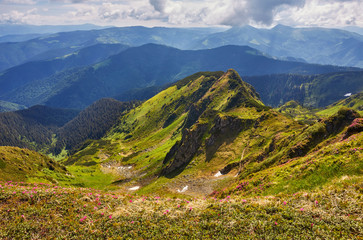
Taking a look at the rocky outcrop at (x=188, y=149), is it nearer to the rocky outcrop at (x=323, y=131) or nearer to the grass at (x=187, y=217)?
the rocky outcrop at (x=323, y=131)

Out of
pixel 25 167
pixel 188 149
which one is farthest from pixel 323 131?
pixel 25 167

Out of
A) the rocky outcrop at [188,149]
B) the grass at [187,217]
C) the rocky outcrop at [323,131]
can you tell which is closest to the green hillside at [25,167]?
the rocky outcrop at [188,149]

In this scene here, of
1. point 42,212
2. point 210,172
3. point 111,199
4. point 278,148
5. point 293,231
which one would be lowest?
point 210,172

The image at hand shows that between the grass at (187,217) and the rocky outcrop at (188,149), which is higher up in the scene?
the grass at (187,217)

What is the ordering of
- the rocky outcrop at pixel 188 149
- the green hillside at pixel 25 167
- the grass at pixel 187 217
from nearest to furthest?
the grass at pixel 187 217, the green hillside at pixel 25 167, the rocky outcrop at pixel 188 149

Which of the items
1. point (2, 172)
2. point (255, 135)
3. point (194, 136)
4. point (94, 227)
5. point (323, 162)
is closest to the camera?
point (94, 227)

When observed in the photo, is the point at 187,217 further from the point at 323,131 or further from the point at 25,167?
the point at 25,167

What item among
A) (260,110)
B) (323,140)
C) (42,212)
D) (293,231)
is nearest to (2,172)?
(42,212)

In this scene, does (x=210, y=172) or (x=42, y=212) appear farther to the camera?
(x=210, y=172)

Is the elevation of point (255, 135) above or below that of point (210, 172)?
above

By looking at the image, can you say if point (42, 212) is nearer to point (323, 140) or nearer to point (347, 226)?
point (347, 226)

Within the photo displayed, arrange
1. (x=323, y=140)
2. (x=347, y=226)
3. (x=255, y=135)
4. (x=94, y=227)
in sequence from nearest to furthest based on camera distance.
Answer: (x=347, y=226) → (x=94, y=227) → (x=323, y=140) → (x=255, y=135)

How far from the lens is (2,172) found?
7894 cm

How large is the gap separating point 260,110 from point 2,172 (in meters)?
144
